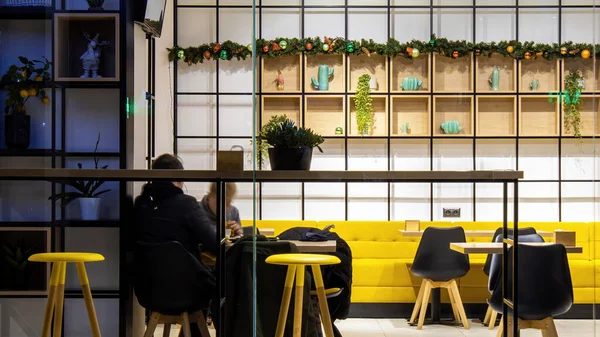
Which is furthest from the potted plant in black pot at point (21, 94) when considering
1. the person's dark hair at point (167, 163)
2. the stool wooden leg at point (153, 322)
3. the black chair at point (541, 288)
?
the black chair at point (541, 288)

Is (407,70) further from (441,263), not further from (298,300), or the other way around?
(298,300)

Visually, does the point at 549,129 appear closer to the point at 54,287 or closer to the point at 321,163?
the point at 321,163

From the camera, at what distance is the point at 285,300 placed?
8.86ft

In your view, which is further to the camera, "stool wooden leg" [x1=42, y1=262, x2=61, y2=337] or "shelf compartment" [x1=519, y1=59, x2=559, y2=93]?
"stool wooden leg" [x1=42, y1=262, x2=61, y2=337]

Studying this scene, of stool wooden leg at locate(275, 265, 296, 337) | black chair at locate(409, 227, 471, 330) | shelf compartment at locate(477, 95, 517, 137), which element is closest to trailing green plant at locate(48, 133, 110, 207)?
stool wooden leg at locate(275, 265, 296, 337)

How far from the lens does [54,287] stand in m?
2.85

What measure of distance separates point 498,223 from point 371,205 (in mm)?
516

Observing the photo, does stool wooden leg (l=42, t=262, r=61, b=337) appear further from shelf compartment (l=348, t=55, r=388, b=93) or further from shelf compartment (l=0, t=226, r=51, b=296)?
shelf compartment (l=348, t=55, r=388, b=93)

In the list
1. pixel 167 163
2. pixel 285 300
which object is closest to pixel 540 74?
pixel 285 300

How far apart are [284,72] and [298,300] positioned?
2.90ft

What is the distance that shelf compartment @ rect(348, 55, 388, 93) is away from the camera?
8.21ft

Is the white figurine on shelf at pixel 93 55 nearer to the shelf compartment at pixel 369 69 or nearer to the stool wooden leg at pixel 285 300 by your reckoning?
the shelf compartment at pixel 369 69

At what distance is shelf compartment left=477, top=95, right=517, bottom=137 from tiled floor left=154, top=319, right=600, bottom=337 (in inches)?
29.9

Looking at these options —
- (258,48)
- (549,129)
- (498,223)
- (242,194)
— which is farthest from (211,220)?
(549,129)
